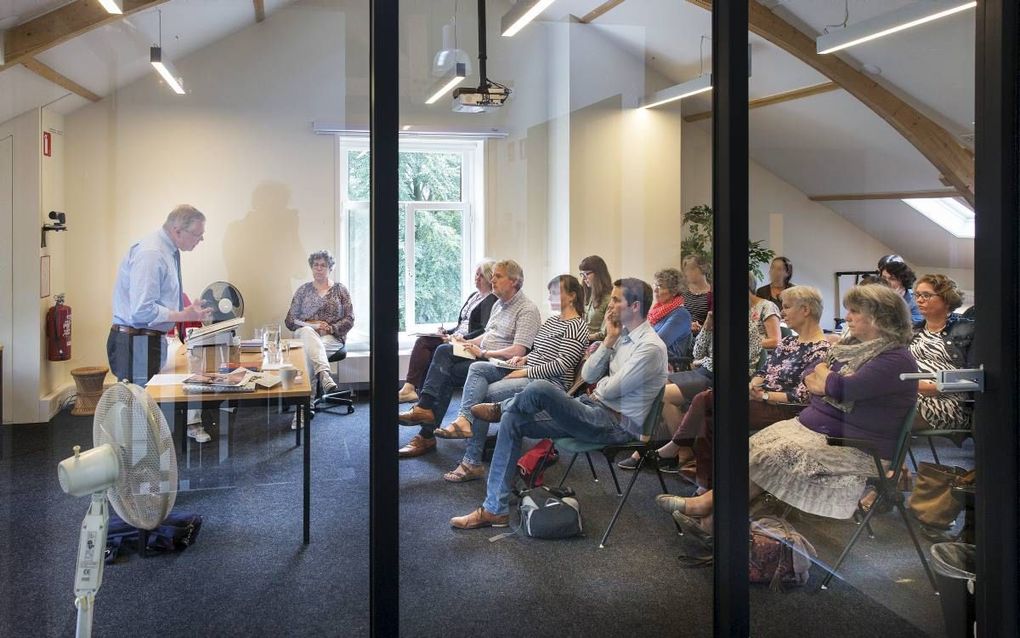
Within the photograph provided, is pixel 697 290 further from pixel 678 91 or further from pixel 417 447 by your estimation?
pixel 417 447

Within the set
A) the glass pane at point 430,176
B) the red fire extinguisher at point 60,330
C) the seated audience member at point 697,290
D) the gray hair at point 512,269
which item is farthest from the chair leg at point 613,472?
the red fire extinguisher at point 60,330

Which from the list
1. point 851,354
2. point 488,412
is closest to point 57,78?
point 488,412

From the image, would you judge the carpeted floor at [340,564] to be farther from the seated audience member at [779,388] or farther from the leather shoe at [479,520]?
the seated audience member at [779,388]

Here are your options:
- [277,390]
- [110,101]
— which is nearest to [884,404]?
[277,390]

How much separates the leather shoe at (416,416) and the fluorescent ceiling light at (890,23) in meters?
1.77

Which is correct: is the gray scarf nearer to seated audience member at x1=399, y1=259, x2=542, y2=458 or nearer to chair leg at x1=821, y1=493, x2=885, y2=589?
chair leg at x1=821, y1=493, x2=885, y2=589

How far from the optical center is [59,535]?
7.52 feet

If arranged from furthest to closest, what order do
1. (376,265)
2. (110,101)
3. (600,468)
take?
1. (600,468)
2. (376,265)
3. (110,101)

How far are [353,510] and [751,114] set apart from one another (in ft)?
5.79

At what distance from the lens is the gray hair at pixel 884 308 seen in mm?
2858

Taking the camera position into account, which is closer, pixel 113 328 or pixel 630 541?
pixel 113 328

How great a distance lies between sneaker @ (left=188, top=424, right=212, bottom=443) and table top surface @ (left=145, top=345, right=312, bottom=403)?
0.08 meters

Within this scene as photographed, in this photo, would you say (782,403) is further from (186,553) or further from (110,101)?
(110,101)

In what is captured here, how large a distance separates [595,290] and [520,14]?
2.89ft
